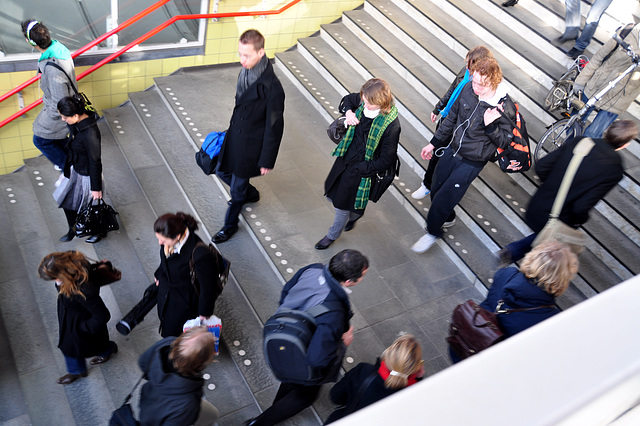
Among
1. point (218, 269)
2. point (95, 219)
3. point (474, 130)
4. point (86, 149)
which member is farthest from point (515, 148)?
point (95, 219)

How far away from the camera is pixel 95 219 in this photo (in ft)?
16.2

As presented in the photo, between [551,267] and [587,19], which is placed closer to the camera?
[551,267]

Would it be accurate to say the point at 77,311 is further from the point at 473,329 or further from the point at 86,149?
the point at 473,329

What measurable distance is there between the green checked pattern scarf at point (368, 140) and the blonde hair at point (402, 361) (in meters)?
2.01

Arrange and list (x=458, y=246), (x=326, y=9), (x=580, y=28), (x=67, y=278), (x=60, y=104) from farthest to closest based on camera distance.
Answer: (x=326, y=9)
(x=580, y=28)
(x=458, y=246)
(x=60, y=104)
(x=67, y=278)

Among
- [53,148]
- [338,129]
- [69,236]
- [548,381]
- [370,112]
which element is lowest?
[69,236]

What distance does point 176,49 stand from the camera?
6.96 m

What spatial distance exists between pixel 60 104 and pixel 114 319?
1898mm

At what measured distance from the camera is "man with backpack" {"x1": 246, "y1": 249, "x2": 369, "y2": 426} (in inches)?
119

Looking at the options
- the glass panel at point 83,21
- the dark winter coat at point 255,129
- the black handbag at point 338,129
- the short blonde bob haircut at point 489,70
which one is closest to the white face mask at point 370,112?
the black handbag at point 338,129

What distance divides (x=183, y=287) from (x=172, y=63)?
441 cm

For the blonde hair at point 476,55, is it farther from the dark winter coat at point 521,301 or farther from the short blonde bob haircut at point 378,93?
the dark winter coat at point 521,301

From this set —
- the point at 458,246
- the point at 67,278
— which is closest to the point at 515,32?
the point at 458,246

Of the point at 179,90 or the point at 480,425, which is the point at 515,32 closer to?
the point at 179,90
